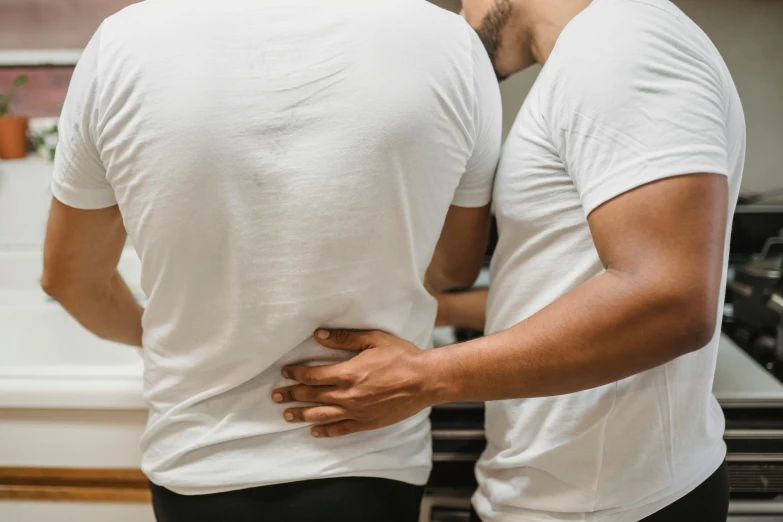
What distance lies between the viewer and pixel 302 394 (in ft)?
2.01

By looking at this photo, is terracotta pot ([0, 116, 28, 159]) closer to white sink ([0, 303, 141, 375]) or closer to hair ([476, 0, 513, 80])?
white sink ([0, 303, 141, 375])

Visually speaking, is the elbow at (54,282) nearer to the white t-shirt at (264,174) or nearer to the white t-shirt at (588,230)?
the white t-shirt at (264,174)

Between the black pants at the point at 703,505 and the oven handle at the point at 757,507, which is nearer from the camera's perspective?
the black pants at the point at 703,505

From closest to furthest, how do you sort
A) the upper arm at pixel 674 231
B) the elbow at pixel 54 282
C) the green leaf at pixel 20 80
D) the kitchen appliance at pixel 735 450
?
the upper arm at pixel 674 231, the elbow at pixel 54 282, the kitchen appliance at pixel 735 450, the green leaf at pixel 20 80

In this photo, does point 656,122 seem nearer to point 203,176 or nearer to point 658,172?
point 658,172

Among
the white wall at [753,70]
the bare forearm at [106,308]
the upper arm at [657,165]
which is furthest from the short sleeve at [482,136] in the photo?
the white wall at [753,70]

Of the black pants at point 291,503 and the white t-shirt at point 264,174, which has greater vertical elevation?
the white t-shirt at point 264,174

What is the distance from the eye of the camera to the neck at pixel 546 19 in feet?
2.27

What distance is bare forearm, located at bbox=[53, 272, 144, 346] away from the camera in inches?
30.5

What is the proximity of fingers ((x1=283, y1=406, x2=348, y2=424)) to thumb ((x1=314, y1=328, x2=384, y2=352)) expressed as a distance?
0.06 metres

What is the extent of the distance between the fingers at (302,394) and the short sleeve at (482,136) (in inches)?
10.2

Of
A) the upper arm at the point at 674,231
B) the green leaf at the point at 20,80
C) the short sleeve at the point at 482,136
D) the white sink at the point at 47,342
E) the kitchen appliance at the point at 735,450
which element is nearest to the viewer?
the upper arm at the point at 674,231

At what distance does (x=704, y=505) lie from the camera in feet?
2.22

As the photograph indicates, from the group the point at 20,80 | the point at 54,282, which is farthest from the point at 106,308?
the point at 20,80
